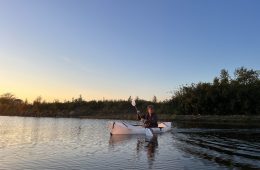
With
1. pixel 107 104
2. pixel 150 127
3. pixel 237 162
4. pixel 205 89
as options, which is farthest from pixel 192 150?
pixel 107 104

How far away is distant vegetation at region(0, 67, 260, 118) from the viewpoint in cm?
6500

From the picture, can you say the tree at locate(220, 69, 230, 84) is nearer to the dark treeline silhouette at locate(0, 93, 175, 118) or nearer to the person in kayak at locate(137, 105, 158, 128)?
the dark treeline silhouette at locate(0, 93, 175, 118)

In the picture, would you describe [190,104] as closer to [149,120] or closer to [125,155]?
[149,120]

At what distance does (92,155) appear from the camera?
18.5 metres

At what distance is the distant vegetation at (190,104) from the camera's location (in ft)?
→ 213

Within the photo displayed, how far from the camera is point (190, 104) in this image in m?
66.2

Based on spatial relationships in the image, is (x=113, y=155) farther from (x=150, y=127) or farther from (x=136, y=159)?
(x=150, y=127)

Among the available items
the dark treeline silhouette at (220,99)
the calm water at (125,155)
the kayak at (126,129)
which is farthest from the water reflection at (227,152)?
the dark treeline silhouette at (220,99)

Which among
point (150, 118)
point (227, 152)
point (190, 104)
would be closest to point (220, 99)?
point (190, 104)

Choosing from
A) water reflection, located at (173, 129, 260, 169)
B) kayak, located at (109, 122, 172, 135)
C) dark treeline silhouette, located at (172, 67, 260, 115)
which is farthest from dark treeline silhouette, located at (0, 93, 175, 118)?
water reflection, located at (173, 129, 260, 169)

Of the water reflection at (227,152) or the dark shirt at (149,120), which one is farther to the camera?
the dark shirt at (149,120)

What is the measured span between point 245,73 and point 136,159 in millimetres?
61312

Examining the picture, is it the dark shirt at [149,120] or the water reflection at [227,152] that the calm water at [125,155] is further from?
the dark shirt at [149,120]

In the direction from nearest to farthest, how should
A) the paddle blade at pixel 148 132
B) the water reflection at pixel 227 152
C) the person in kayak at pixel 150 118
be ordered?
1. the water reflection at pixel 227 152
2. the paddle blade at pixel 148 132
3. the person in kayak at pixel 150 118
